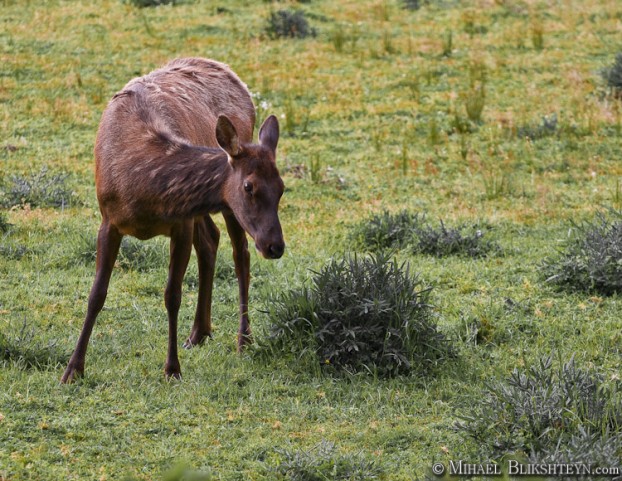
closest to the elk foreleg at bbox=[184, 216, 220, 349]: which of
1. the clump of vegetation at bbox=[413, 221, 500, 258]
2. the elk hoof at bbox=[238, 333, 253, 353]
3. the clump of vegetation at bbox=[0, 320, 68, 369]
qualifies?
the elk hoof at bbox=[238, 333, 253, 353]

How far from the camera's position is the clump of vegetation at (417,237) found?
29.9ft

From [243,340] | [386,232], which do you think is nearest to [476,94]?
[386,232]

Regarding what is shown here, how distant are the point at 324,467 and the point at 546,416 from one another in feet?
3.85

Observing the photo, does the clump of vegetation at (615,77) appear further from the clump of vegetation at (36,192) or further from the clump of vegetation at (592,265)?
the clump of vegetation at (36,192)

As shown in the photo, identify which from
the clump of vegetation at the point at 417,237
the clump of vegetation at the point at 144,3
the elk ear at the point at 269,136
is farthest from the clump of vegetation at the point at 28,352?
the clump of vegetation at the point at 144,3

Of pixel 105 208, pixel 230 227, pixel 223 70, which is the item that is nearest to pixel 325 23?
pixel 223 70

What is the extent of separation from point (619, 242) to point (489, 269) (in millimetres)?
1149

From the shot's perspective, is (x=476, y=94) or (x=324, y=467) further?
(x=476, y=94)

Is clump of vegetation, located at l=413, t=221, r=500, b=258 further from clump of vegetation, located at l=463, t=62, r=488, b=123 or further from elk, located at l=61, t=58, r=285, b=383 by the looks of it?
clump of vegetation, located at l=463, t=62, r=488, b=123

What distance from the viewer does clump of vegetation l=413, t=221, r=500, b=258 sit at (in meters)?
9.07

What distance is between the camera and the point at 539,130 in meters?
12.5

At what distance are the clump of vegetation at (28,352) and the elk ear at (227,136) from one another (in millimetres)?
1863

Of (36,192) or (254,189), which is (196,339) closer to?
(254,189)

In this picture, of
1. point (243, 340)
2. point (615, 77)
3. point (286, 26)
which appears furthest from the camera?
point (286, 26)
